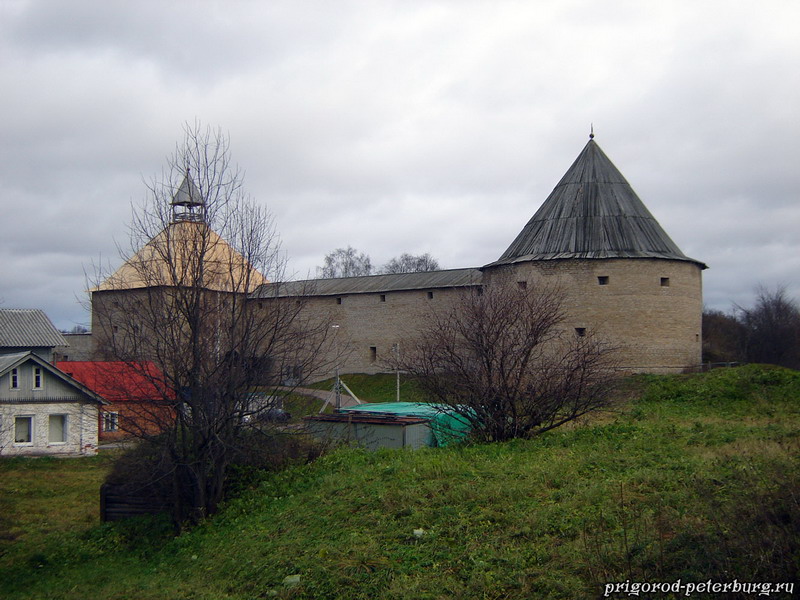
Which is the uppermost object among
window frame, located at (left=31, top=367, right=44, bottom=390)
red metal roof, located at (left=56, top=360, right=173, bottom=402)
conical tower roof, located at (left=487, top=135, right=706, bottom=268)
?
conical tower roof, located at (left=487, top=135, right=706, bottom=268)

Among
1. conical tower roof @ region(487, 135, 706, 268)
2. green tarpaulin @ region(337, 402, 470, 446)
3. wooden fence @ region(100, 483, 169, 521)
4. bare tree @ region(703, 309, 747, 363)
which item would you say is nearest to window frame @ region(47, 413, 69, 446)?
green tarpaulin @ region(337, 402, 470, 446)

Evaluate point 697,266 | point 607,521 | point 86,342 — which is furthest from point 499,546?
point 86,342

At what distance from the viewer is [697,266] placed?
24625 millimetres

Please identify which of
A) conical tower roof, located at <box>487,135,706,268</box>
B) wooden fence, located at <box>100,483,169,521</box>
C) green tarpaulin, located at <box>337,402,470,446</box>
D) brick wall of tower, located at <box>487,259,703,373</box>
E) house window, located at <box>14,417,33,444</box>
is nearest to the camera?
wooden fence, located at <box>100,483,169,521</box>

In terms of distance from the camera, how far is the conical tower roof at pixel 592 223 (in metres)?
23.5

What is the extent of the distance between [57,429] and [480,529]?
16.4 meters

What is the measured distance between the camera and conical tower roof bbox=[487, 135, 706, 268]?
2347 cm

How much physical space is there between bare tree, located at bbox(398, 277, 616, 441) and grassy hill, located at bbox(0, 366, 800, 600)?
0.53 m

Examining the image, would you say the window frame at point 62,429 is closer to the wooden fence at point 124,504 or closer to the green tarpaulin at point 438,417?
the green tarpaulin at point 438,417

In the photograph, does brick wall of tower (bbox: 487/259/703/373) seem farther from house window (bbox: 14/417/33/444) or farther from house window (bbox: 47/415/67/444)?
house window (bbox: 14/417/33/444)

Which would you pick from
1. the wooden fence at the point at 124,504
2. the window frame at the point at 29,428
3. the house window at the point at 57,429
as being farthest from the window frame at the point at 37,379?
the wooden fence at the point at 124,504

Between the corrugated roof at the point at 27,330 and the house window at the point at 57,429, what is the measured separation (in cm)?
934

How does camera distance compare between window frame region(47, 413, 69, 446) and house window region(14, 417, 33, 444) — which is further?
window frame region(47, 413, 69, 446)

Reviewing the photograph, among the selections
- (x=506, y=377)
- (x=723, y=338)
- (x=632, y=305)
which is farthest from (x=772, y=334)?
(x=506, y=377)
